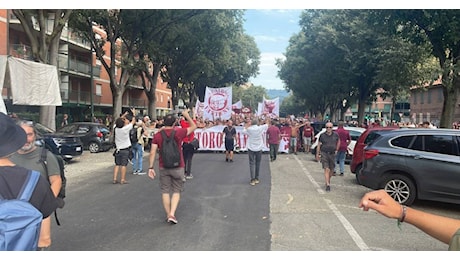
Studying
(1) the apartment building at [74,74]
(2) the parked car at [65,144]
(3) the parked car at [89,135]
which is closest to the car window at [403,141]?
(2) the parked car at [65,144]

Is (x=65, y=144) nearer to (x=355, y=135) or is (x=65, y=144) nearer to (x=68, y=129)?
(x=68, y=129)

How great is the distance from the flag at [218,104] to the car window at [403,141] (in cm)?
1223

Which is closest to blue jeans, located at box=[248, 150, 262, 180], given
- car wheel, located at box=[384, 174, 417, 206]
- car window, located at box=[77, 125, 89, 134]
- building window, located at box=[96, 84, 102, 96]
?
car wheel, located at box=[384, 174, 417, 206]

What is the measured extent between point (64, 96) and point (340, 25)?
2408 centimetres

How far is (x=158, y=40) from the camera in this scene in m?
25.7

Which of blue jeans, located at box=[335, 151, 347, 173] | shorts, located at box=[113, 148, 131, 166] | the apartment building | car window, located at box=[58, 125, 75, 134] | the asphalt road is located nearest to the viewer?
the asphalt road

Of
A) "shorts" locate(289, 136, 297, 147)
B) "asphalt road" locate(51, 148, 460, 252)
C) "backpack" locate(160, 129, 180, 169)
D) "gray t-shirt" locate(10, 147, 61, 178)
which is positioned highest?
"gray t-shirt" locate(10, 147, 61, 178)

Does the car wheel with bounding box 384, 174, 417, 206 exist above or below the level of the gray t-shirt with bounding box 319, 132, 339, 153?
below

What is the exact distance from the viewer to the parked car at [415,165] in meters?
7.63

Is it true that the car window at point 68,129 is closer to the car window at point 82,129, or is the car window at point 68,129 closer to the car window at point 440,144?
the car window at point 82,129

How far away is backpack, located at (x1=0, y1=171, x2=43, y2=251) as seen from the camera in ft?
6.86

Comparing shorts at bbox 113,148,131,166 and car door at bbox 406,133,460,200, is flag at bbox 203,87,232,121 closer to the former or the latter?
shorts at bbox 113,148,131,166

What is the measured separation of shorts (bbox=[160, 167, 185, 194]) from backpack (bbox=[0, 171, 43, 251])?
4349 millimetres

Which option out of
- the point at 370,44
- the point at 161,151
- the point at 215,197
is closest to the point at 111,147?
the point at 215,197
